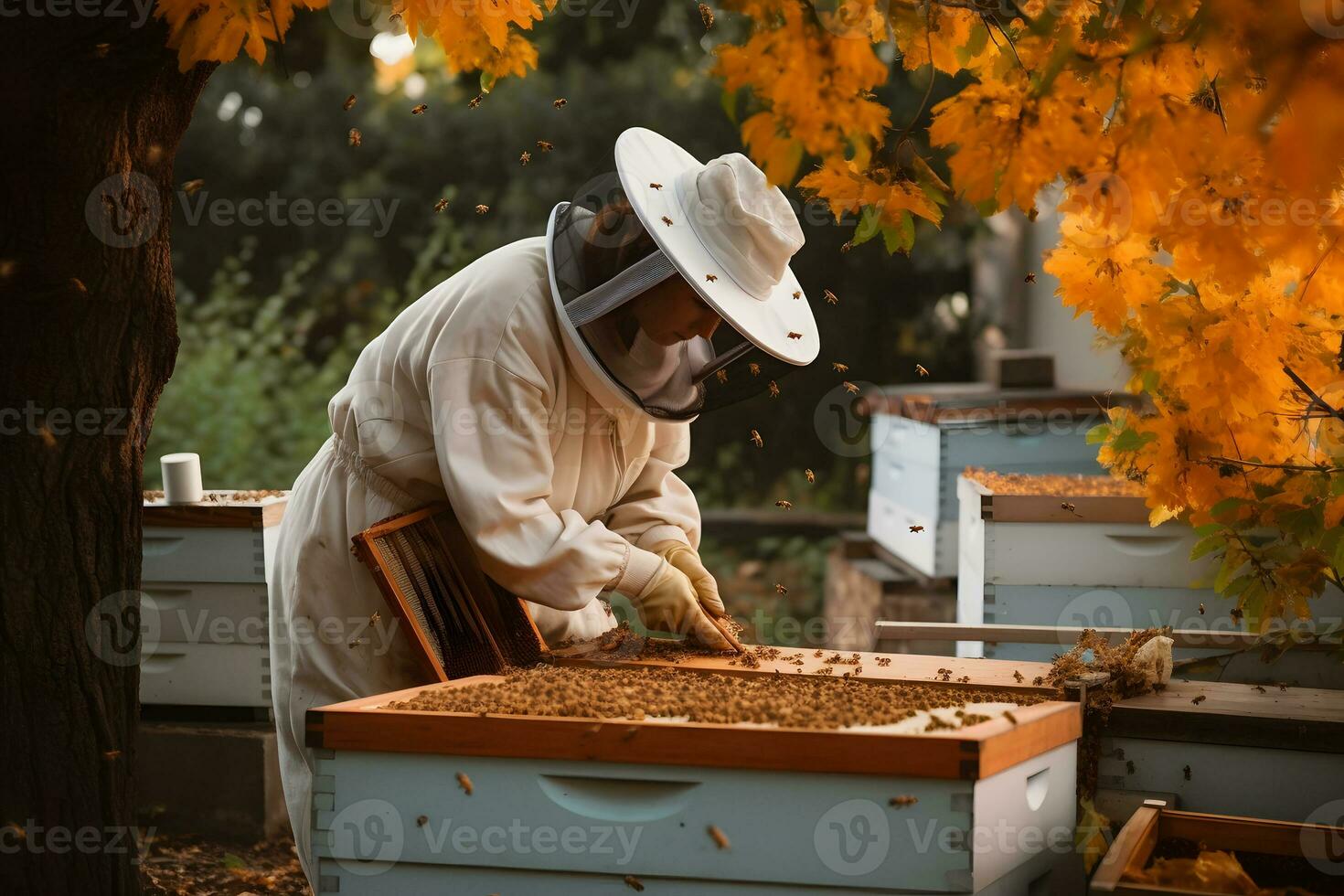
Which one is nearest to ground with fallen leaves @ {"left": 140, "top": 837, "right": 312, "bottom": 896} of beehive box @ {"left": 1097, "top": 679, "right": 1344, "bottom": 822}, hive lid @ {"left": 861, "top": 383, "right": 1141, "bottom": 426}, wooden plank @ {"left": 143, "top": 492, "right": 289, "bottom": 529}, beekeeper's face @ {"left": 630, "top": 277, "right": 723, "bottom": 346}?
wooden plank @ {"left": 143, "top": 492, "right": 289, "bottom": 529}

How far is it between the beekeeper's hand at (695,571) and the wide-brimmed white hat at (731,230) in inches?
24.9

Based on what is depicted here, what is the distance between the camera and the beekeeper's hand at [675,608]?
9.03 ft

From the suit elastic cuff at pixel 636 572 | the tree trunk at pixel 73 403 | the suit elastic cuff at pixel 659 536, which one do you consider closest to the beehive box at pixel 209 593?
the tree trunk at pixel 73 403

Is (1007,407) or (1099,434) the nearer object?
(1099,434)

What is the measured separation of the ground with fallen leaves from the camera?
12.5ft

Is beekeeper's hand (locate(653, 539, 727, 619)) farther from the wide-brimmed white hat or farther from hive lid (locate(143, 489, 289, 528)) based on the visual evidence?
hive lid (locate(143, 489, 289, 528))

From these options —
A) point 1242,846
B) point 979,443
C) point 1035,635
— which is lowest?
point 1242,846

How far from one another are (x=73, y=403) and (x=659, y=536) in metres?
1.38

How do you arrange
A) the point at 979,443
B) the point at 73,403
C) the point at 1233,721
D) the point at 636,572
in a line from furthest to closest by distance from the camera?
the point at 979,443, the point at 636,572, the point at 73,403, the point at 1233,721

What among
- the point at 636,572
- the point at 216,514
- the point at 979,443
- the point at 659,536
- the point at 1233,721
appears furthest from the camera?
the point at 979,443

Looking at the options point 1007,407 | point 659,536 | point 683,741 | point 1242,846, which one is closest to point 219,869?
point 659,536

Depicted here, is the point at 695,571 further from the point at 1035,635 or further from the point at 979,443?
the point at 979,443

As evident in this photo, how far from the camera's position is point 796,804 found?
1924mm

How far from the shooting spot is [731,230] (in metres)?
2.64
